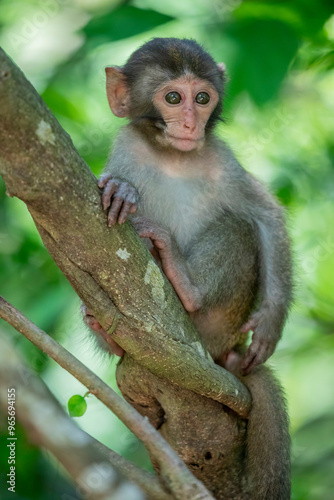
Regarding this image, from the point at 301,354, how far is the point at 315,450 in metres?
0.92

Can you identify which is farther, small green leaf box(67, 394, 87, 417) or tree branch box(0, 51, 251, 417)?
small green leaf box(67, 394, 87, 417)

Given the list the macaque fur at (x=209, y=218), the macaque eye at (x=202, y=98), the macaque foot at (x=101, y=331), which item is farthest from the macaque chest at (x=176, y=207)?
the macaque foot at (x=101, y=331)

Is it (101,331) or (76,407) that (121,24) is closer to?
(101,331)

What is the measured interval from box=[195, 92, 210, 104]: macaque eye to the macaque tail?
1975mm

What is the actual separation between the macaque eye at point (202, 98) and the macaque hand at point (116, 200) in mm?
1402

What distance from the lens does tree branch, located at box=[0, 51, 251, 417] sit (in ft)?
9.92

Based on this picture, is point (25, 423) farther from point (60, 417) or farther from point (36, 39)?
point (36, 39)

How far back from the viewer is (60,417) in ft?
7.18

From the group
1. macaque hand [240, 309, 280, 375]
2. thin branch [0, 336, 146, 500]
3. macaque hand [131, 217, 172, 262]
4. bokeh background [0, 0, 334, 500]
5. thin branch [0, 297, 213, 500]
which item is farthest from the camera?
bokeh background [0, 0, 334, 500]

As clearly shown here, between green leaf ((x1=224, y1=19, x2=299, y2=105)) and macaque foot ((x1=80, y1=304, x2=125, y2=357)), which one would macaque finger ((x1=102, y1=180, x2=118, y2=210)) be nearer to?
macaque foot ((x1=80, y1=304, x2=125, y2=357))

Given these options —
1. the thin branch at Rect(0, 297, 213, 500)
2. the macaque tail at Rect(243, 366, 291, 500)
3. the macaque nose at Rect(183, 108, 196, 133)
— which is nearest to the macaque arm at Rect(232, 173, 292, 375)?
the macaque tail at Rect(243, 366, 291, 500)

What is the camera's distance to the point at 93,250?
3.55 meters

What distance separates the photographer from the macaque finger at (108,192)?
11.6 ft

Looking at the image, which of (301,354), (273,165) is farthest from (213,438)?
(273,165)
